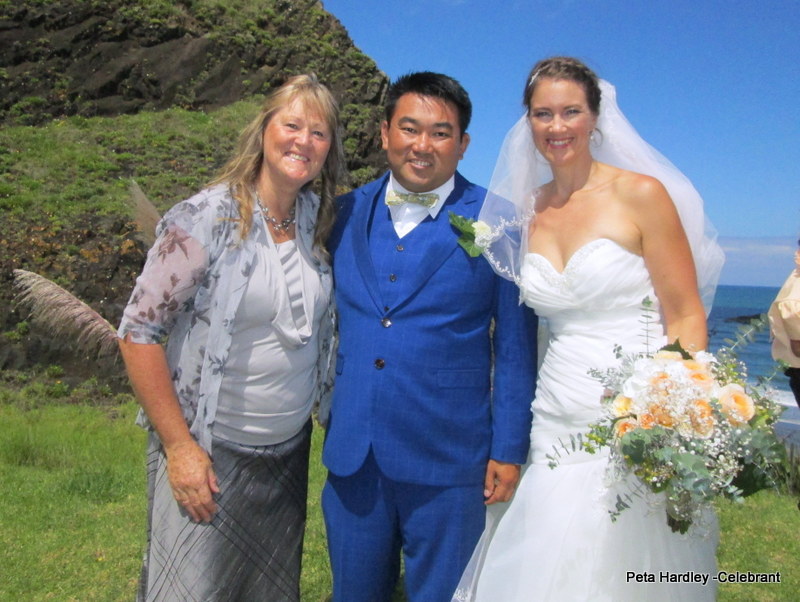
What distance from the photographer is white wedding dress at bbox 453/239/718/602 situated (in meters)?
2.77

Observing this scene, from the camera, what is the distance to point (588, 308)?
302 centimetres

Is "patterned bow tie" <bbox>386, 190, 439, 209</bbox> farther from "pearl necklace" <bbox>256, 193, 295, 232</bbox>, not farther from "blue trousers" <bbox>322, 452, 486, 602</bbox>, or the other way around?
"blue trousers" <bbox>322, 452, 486, 602</bbox>

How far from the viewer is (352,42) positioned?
125ft

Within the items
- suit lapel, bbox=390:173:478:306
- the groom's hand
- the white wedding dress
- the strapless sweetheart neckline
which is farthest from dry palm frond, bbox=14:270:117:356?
the strapless sweetheart neckline

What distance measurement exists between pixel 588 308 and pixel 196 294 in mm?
1666

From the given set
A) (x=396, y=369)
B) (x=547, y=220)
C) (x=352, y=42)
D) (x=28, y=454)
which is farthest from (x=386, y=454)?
(x=352, y=42)

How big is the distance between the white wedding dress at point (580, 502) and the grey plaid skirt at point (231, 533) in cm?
90

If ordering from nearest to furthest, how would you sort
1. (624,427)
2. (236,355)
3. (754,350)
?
(624,427) → (236,355) → (754,350)

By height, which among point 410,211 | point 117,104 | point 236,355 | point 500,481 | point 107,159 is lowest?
point 500,481

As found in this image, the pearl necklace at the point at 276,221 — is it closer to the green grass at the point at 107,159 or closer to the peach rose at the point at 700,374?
the peach rose at the point at 700,374

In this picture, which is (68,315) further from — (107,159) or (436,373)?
(107,159)

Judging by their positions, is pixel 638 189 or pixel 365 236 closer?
pixel 638 189

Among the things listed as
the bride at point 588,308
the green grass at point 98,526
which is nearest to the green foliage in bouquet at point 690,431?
the bride at point 588,308

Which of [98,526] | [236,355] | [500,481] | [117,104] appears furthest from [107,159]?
[500,481]
